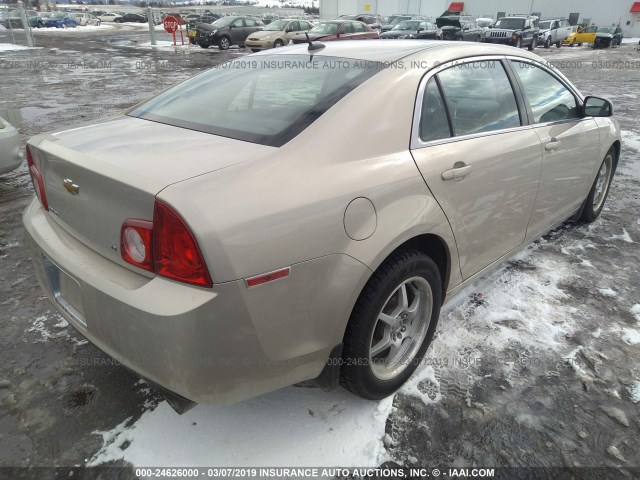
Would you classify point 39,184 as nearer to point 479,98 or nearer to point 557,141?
point 479,98

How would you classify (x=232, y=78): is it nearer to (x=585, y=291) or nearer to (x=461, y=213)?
(x=461, y=213)

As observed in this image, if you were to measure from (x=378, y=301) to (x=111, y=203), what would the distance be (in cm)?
113

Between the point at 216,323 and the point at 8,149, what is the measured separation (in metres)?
4.51

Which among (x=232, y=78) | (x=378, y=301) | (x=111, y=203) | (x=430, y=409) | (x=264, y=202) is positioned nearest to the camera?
(x=264, y=202)

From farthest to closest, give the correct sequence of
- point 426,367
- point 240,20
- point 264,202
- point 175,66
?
point 240,20 < point 175,66 < point 426,367 < point 264,202

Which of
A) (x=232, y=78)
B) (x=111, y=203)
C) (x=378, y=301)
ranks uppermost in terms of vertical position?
→ (x=232, y=78)

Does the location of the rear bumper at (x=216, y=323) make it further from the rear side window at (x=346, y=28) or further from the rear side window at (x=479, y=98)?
the rear side window at (x=346, y=28)

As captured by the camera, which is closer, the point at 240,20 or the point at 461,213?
the point at 461,213

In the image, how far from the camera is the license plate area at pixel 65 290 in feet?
6.28

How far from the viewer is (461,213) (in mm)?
2340

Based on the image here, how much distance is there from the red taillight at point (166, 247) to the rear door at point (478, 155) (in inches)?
44.2

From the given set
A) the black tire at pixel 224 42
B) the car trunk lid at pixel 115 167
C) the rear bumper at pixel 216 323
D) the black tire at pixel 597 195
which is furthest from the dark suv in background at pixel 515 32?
the rear bumper at pixel 216 323

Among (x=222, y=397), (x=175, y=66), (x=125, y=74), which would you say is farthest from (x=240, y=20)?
(x=222, y=397)

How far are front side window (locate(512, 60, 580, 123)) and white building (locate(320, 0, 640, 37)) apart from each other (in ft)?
176
